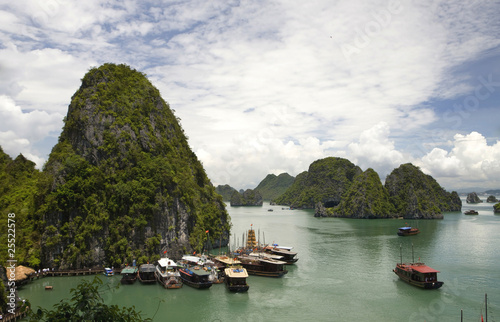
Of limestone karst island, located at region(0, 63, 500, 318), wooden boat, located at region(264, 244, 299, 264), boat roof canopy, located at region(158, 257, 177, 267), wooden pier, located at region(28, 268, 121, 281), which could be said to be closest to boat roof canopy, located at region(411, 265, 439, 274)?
limestone karst island, located at region(0, 63, 500, 318)

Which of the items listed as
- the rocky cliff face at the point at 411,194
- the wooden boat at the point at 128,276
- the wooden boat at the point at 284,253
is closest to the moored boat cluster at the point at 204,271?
the wooden boat at the point at 128,276

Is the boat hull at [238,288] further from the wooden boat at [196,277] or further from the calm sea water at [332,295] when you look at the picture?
the wooden boat at [196,277]

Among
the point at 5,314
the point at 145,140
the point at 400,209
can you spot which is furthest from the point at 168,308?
the point at 400,209

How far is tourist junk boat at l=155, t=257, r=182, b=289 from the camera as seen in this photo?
41781mm

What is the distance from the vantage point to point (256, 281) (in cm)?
4559

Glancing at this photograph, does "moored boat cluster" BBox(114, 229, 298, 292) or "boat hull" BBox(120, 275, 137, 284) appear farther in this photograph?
"boat hull" BBox(120, 275, 137, 284)

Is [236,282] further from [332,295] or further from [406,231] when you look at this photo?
[406,231]

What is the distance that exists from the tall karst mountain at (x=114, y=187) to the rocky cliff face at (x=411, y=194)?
114 meters

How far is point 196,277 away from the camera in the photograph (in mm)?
41781

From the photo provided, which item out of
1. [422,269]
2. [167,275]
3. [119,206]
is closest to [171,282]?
[167,275]

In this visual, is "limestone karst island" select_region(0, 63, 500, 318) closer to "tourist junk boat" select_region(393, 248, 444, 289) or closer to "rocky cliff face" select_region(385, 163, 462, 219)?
"tourist junk boat" select_region(393, 248, 444, 289)

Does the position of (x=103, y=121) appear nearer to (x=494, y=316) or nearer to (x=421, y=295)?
(x=421, y=295)

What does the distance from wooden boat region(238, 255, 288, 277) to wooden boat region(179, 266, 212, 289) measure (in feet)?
26.0

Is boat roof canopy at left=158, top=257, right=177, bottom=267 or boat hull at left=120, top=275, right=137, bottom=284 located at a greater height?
boat roof canopy at left=158, top=257, right=177, bottom=267
